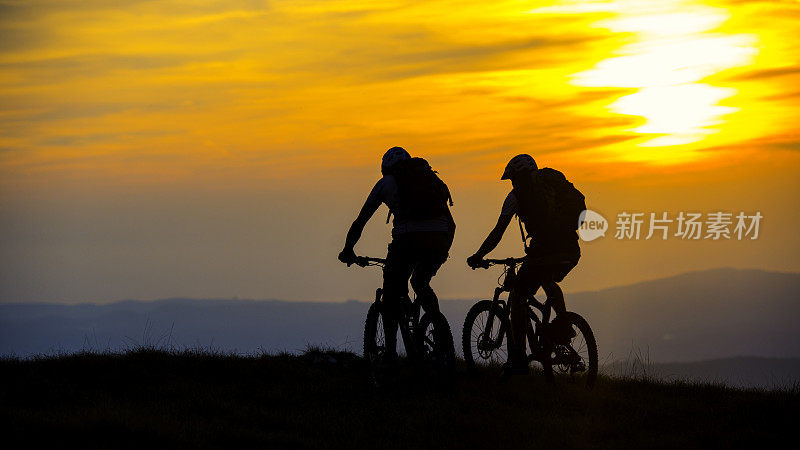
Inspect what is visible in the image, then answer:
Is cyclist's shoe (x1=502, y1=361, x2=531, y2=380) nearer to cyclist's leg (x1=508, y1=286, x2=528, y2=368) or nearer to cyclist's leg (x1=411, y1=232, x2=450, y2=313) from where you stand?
cyclist's leg (x1=508, y1=286, x2=528, y2=368)

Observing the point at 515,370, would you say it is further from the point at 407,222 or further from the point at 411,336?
the point at 407,222

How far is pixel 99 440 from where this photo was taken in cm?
975

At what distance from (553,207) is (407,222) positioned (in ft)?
6.20

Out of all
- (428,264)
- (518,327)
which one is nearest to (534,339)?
(518,327)

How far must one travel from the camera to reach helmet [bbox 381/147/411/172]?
39.4 ft

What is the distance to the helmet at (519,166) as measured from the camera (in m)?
12.4

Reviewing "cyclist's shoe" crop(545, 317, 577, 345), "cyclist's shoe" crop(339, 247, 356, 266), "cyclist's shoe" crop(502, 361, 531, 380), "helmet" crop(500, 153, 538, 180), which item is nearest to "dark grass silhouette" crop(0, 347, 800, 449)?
"cyclist's shoe" crop(502, 361, 531, 380)

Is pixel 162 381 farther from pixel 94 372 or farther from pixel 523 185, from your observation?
pixel 523 185

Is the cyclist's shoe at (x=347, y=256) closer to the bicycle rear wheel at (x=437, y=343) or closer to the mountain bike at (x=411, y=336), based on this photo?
the mountain bike at (x=411, y=336)

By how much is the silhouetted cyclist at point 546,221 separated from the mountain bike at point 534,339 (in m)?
0.15

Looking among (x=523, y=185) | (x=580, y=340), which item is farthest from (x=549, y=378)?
(x=523, y=185)

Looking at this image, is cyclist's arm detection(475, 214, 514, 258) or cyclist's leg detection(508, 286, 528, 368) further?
cyclist's leg detection(508, 286, 528, 368)

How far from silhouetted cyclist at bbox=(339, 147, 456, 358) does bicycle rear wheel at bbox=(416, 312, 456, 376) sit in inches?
7.7

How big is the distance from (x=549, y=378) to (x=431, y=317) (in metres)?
1.90
